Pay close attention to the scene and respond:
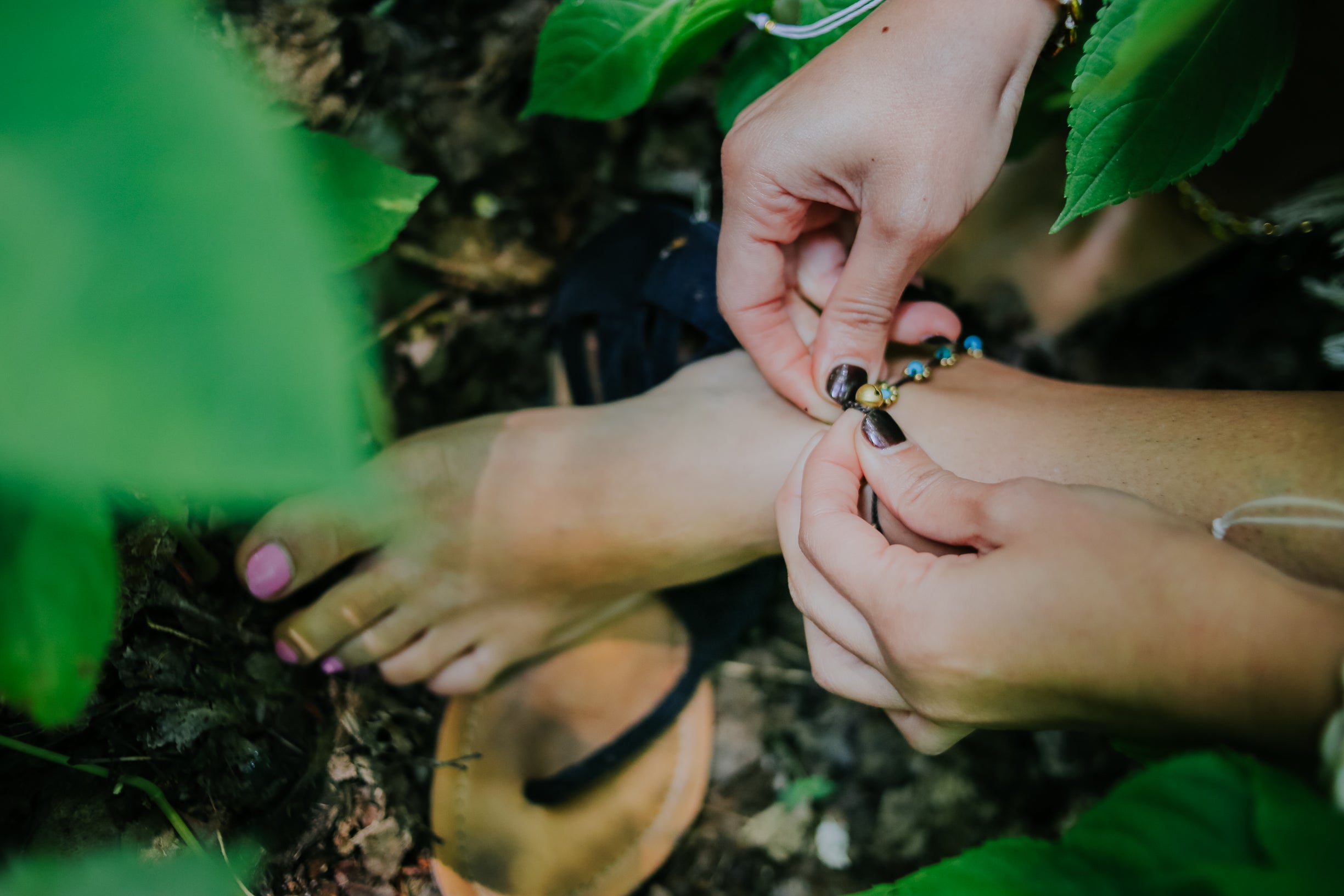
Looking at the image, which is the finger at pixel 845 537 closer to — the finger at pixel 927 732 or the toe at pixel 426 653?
the finger at pixel 927 732

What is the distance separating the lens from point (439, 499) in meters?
0.99

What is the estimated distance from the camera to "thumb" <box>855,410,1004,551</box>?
23.6 inches

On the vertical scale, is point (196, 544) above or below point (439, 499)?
above

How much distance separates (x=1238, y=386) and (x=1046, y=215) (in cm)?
60

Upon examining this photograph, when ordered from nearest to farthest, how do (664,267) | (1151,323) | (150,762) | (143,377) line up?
(143,377) < (150,762) < (664,267) < (1151,323)

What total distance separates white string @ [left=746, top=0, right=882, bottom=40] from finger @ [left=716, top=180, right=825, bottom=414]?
0.16m

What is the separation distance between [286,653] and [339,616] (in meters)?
0.07

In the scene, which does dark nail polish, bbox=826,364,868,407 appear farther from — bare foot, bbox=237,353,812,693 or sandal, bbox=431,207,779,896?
sandal, bbox=431,207,779,896

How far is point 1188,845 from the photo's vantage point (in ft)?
1.27

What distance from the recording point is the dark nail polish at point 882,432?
0.76 m

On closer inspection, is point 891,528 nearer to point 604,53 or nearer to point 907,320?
point 907,320

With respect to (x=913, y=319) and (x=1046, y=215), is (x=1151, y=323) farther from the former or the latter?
(x=913, y=319)

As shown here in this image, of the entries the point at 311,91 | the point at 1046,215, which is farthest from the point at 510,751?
the point at 1046,215

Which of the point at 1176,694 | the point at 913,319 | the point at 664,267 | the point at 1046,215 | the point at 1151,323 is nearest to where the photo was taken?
the point at 1176,694
